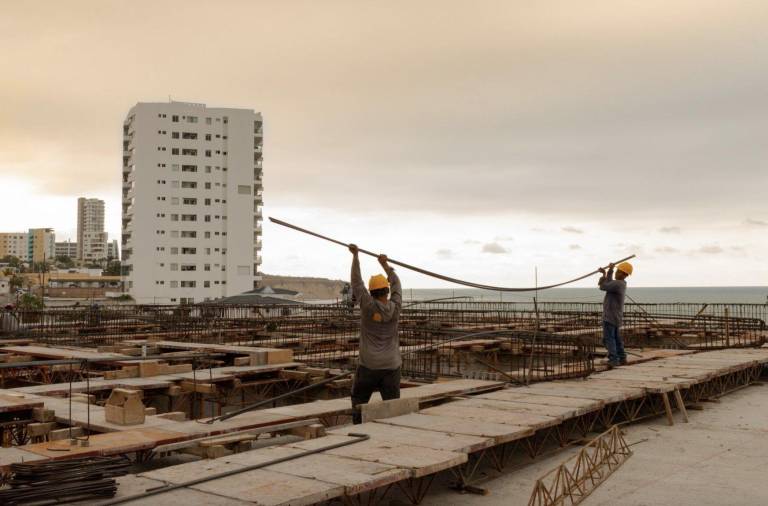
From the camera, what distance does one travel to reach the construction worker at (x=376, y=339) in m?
8.84

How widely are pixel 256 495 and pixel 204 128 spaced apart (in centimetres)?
8185

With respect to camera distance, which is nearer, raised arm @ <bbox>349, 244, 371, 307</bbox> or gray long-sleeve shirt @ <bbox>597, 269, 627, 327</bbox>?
raised arm @ <bbox>349, 244, 371, 307</bbox>

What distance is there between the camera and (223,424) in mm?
8656

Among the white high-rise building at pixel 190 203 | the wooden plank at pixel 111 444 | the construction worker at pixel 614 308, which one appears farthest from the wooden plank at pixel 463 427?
the white high-rise building at pixel 190 203

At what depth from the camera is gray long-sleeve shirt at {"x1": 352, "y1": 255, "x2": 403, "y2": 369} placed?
882cm

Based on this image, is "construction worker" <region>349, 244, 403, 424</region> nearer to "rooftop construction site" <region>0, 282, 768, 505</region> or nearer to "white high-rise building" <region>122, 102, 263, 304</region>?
"rooftop construction site" <region>0, 282, 768, 505</region>

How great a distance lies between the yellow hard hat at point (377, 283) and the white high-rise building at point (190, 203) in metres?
73.4

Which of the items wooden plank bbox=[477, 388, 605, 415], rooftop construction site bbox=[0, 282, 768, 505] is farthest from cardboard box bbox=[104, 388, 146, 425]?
wooden plank bbox=[477, 388, 605, 415]

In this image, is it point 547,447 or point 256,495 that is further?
point 547,447

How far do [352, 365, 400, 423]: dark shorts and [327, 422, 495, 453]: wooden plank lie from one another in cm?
103

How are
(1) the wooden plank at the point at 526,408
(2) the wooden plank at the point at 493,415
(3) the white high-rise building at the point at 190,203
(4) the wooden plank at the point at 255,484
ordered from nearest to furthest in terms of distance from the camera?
(4) the wooden plank at the point at 255,484 → (2) the wooden plank at the point at 493,415 → (1) the wooden plank at the point at 526,408 → (3) the white high-rise building at the point at 190,203

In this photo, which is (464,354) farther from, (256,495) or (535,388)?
(256,495)

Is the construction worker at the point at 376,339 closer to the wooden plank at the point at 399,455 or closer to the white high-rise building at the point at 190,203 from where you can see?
the wooden plank at the point at 399,455

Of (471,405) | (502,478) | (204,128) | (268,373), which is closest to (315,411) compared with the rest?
(471,405)
